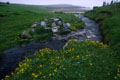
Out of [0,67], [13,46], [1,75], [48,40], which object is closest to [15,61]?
[0,67]

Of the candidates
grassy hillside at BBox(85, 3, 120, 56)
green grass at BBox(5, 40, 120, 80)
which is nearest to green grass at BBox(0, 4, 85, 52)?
green grass at BBox(5, 40, 120, 80)

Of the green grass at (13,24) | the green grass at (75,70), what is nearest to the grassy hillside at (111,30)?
the green grass at (75,70)

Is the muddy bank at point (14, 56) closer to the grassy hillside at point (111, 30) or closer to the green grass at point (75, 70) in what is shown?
the green grass at point (75, 70)

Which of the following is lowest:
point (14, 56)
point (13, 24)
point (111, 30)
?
point (14, 56)

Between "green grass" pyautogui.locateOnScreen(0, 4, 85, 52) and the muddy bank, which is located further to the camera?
"green grass" pyautogui.locateOnScreen(0, 4, 85, 52)

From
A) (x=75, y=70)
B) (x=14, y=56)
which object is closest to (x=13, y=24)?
(x=14, y=56)

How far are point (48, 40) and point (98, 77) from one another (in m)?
13.4

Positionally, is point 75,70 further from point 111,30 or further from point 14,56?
point 111,30

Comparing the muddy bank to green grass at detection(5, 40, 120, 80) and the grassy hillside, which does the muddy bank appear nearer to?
green grass at detection(5, 40, 120, 80)

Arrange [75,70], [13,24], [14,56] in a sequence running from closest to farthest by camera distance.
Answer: [75,70] → [14,56] → [13,24]

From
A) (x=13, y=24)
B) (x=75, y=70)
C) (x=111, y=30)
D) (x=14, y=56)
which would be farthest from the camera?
(x=13, y=24)

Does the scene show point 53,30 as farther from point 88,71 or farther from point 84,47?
point 88,71

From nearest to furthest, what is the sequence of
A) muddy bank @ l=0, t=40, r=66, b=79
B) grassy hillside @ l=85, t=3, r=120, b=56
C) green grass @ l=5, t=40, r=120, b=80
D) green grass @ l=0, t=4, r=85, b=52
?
green grass @ l=5, t=40, r=120, b=80, muddy bank @ l=0, t=40, r=66, b=79, grassy hillside @ l=85, t=3, r=120, b=56, green grass @ l=0, t=4, r=85, b=52

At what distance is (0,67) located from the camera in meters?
11.6
